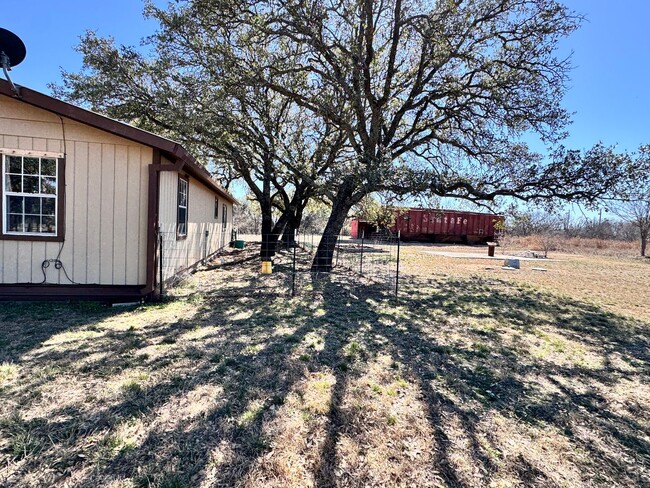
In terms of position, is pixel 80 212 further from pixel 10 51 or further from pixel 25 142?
pixel 10 51

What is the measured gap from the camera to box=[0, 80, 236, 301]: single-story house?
197 inches

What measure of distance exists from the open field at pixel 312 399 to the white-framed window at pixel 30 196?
1193mm

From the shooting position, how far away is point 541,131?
8539 millimetres

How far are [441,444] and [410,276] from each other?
8.08 meters

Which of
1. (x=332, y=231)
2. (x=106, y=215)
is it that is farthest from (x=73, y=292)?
(x=332, y=231)

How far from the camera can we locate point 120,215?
17.5 feet

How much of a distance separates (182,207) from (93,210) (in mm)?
2035

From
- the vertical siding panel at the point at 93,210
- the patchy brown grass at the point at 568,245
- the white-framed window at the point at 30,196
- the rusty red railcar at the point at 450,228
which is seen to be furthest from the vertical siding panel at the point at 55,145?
the patchy brown grass at the point at 568,245

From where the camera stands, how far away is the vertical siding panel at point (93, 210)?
5195 mm

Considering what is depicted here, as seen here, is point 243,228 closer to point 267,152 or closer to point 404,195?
point 267,152

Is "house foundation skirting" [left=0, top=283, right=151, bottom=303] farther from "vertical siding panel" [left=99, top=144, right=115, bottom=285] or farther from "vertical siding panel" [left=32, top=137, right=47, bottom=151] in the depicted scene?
"vertical siding panel" [left=32, top=137, right=47, bottom=151]

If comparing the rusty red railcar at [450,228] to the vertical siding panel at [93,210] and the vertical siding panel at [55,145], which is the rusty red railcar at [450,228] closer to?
the vertical siding panel at [93,210]

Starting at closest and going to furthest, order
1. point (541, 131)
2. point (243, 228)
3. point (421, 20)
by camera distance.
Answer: point (421, 20)
point (541, 131)
point (243, 228)

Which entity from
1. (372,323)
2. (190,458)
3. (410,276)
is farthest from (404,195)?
(190,458)
